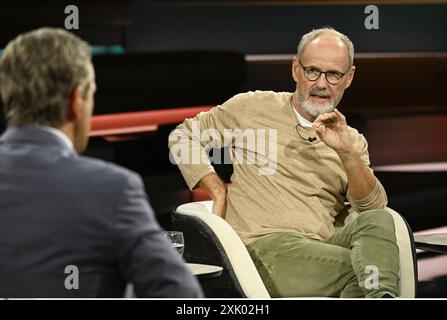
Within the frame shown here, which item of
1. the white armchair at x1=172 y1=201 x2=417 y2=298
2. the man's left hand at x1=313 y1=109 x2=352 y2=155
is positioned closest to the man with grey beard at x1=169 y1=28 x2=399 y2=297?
the man's left hand at x1=313 y1=109 x2=352 y2=155

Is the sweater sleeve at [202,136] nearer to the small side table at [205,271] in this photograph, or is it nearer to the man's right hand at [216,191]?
the man's right hand at [216,191]

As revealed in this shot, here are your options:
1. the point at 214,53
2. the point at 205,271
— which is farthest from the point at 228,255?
the point at 214,53

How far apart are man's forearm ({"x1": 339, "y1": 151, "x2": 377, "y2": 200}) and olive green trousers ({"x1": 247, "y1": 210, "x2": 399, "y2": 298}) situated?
110 mm

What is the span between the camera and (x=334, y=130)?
3367mm

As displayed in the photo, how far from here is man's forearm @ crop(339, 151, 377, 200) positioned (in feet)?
11.1

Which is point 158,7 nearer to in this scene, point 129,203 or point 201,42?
point 201,42

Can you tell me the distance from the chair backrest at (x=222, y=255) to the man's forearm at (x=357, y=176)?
42cm

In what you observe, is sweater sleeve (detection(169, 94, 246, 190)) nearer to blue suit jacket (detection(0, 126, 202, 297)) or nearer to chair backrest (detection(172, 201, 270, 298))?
chair backrest (detection(172, 201, 270, 298))

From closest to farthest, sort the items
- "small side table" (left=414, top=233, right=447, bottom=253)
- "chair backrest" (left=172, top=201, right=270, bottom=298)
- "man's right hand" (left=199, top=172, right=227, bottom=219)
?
"chair backrest" (left=172, top=201, right=270, bottom=298)
"man's right hand" (left=199, top=172, right=227, bottom=219)
"small side table" (left=414, top=233, right=447, bottom=253)

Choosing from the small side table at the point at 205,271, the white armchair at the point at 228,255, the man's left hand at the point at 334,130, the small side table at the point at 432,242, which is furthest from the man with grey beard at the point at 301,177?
the small side table at the point at 432,242

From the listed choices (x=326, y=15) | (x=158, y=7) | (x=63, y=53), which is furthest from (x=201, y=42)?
(x=63, y=53)

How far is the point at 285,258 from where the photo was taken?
134 inches

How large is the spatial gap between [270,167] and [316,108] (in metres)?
0.26
